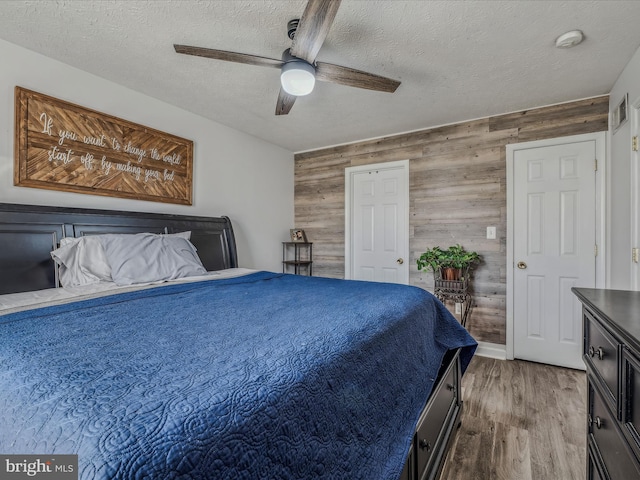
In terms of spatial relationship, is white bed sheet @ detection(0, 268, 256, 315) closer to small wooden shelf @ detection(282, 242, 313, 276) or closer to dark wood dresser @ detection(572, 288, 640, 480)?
dark wood dresser @ detection(572, 288, 640, 480)

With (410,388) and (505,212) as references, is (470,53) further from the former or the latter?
(410,388)

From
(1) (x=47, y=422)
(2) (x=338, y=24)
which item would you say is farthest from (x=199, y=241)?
(1) (x=47, y=422)

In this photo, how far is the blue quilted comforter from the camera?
0.54 m

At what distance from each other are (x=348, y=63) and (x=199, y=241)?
198cm

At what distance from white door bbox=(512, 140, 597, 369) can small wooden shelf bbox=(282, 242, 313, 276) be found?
2439 millimetres

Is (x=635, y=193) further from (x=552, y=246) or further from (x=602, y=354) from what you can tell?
(x=602, y=354)

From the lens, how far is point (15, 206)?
1953mm

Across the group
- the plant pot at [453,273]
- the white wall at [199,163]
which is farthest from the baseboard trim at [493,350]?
the white wall at [199,163]

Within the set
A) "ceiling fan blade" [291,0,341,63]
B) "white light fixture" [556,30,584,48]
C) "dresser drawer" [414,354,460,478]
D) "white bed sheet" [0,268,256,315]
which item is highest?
"white light fixture" [556,30,584,48]

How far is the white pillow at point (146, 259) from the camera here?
6.75 feet

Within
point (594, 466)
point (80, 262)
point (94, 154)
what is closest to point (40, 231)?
point (80, 262)

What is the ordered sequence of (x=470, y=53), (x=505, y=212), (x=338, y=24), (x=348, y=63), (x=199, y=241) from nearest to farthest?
(x=338, y=24), (x=470, y=53), (x=348, y=63), (x=199, y=241), (x=505, y=212)

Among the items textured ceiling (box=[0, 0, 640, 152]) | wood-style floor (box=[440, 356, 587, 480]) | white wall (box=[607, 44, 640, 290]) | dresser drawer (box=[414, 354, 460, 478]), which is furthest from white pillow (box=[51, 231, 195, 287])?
white wall (box=[607, 44, 640, 290])

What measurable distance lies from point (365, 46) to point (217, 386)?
7.14 feet
